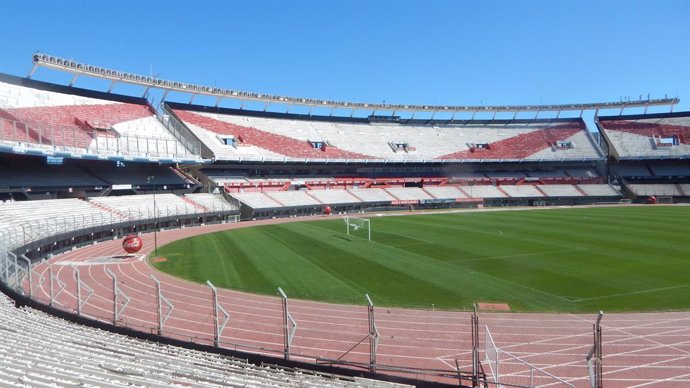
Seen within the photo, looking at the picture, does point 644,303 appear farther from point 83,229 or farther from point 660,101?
point 660,101

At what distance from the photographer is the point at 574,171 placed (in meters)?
79.7

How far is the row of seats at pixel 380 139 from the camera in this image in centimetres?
6412

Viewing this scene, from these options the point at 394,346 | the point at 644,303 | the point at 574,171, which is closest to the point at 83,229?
the point at 394,346

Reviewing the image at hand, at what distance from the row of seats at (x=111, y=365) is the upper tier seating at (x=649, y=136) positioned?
80.3 m

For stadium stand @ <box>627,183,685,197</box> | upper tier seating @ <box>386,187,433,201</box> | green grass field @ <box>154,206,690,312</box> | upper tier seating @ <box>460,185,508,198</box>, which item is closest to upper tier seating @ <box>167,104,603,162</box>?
upper tier seating @ <box>386,187,433,201</box>

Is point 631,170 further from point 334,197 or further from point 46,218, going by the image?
point 46,218

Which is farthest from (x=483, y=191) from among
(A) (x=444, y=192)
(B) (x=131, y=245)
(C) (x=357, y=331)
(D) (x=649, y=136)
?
(C) (x=357, y=331)

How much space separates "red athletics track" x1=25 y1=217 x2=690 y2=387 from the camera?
11172mm

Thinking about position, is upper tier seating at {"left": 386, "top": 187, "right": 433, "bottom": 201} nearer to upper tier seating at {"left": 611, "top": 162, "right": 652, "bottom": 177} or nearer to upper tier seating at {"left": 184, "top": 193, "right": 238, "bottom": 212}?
upper tier seating at {"left": 184, "top": 193, "right": 238, "bottom": 212}

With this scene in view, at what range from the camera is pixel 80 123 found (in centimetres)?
4806

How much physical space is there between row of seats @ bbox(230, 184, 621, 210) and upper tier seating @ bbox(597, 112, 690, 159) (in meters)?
7.57

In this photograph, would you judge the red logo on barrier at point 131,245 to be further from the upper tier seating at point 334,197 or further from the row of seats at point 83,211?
the upper tier seating at point 334,197

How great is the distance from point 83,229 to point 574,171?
75.7m

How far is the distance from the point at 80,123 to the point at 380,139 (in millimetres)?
45110
